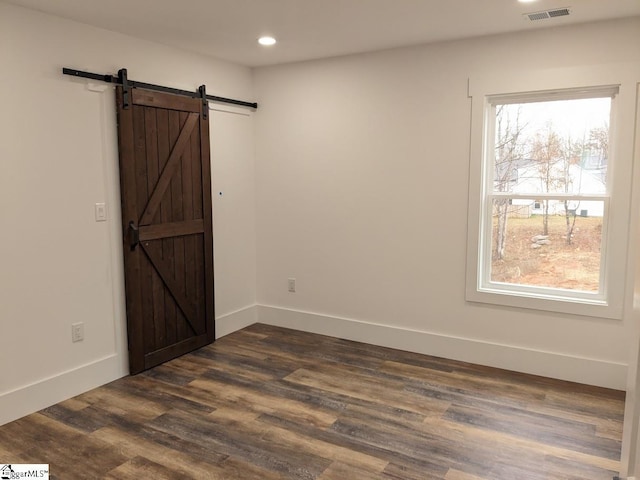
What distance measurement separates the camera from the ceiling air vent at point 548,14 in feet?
10.3

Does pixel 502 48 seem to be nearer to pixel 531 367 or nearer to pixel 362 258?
pixel 362 258

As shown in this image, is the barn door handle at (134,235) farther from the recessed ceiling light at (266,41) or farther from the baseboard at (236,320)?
the recessed ceiling light at (266,41)

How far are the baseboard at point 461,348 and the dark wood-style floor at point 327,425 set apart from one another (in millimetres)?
91

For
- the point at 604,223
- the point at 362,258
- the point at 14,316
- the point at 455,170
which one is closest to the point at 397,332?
the point at 362,258

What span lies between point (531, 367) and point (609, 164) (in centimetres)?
154

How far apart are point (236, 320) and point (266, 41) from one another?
2.49m

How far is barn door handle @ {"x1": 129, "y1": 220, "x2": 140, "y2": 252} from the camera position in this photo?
3.68m

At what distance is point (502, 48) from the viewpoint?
3678mm

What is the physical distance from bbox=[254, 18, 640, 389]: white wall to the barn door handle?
4.88ft

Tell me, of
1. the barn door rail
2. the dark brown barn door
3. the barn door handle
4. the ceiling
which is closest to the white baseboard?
the dark brown barn door

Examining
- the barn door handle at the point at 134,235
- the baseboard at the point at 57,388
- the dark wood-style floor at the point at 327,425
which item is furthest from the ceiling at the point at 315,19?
the dark wood-style floor at the point at 327,425

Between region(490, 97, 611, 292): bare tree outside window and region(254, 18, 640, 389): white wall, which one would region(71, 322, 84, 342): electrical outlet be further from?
region(490, 97, 611, 292): bare tree outside window

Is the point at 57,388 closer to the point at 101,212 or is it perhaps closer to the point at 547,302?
the point at 101,212

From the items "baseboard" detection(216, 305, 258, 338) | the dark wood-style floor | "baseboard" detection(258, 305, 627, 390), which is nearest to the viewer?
the dark wood-style floor
